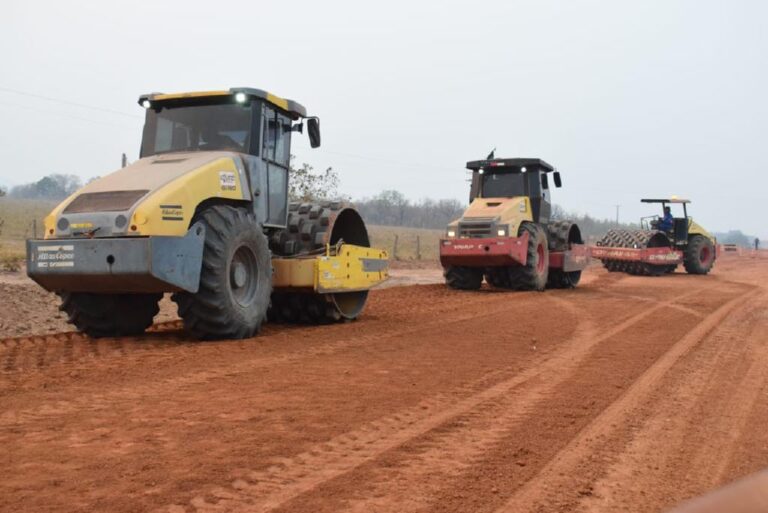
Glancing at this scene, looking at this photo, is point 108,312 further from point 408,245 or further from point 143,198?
point 408,245

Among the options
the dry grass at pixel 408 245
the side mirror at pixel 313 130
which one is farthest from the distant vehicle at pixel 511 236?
Answer: the dry grass at pixel 408 245

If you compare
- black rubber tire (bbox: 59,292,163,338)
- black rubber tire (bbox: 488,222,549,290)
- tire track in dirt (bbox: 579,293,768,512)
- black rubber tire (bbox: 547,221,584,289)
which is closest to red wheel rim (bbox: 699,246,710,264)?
black rubber tire (bbox: 547,221,584,289)

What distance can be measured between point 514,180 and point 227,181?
1029 cm

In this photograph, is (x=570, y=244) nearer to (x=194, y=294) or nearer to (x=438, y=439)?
(x=194, y=294)

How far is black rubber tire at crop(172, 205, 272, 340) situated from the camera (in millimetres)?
7789

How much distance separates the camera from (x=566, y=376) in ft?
21.4

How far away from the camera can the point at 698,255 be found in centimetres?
2695

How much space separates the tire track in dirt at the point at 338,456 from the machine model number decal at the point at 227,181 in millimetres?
4027

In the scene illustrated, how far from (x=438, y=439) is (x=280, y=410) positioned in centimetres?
119

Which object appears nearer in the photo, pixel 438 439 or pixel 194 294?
pixel 438 439

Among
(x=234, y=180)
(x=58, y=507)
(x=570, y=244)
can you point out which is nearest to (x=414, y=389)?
(x=58, y=507)

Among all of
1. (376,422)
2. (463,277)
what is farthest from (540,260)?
(376,422)

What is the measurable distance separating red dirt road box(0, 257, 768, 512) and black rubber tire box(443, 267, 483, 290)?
805cm

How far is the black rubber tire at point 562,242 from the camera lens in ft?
59.9
